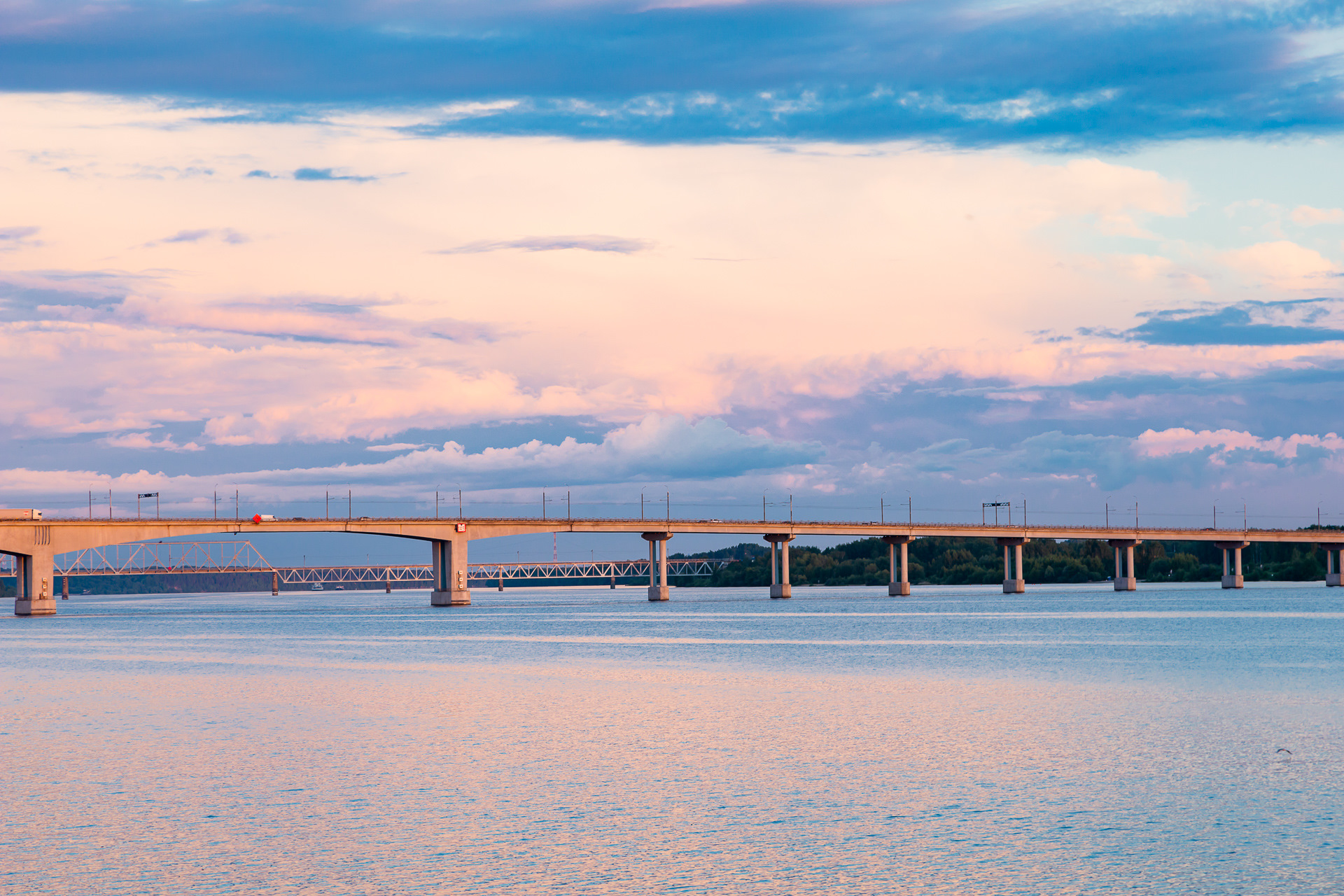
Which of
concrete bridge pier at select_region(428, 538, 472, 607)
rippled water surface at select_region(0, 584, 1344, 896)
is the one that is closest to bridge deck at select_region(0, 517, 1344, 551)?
concrete bridge pier at select_region(428, 538, 472, 607)

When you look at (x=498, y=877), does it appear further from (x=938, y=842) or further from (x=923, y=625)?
(x=923, y=625)

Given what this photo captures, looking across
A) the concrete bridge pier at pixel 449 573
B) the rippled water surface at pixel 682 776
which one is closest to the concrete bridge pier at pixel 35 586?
the concrete bridge pier at pixel 449 573

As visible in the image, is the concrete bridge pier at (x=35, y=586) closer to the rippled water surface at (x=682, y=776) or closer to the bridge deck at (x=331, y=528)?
the bridge deck at (x=331, y=528)

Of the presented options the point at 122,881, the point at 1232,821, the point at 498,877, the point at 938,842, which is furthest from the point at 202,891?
the point at 1232,821

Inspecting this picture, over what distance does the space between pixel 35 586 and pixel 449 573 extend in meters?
48.2

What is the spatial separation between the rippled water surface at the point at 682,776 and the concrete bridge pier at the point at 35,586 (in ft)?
273

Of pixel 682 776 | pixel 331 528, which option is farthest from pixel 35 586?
pixel 682 776

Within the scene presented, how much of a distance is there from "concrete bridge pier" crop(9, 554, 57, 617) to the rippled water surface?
83302 millimetres

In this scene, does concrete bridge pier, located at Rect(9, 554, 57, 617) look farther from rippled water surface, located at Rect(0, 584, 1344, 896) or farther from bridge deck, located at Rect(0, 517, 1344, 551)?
rippled water surface, located at Rect(0, 584, 1344, 896)

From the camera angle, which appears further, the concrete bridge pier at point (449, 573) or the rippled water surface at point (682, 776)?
the concrete bridge pier at point (449, 573)

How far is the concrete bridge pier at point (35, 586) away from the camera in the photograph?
143750 millimetres

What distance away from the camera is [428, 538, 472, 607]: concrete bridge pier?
557 feet

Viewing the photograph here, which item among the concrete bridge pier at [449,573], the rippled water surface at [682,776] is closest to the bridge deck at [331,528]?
the concrete bridge pier at [449,573]

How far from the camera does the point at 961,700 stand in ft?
149
